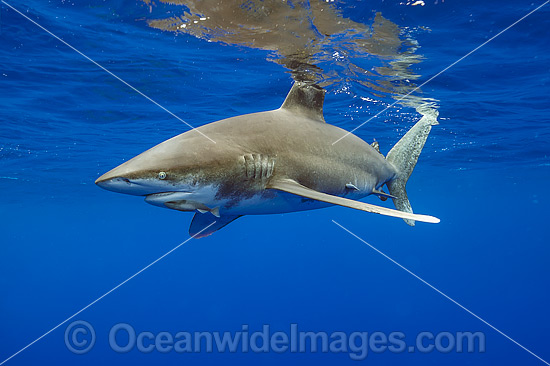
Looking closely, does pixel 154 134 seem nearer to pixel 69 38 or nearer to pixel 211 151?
pixel 69 38

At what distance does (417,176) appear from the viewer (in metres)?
37.1

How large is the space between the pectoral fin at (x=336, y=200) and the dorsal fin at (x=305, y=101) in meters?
1.64

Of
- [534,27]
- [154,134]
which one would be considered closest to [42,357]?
[154,134]

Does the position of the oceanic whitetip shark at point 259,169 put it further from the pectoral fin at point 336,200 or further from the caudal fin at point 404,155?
the caudal fin at point 404,155

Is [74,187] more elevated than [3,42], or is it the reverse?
[74,187]

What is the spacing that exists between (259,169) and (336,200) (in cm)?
92

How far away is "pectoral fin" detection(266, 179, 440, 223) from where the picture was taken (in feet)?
8.52

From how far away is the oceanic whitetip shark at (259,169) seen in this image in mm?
2818

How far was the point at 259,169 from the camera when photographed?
138 inches

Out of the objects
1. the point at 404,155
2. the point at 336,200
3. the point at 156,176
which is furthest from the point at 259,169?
the point at 404,155

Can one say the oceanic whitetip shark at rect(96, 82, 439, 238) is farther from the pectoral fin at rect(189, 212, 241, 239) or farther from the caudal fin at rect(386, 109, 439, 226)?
the caudal fin at rect(386, 109, 439, 226)

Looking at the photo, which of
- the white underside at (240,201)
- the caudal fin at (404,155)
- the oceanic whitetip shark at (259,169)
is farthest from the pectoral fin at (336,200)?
the caudal fin at (404,155)

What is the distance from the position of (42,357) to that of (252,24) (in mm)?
44302

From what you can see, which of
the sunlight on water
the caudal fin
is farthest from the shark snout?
the sunlight on water
